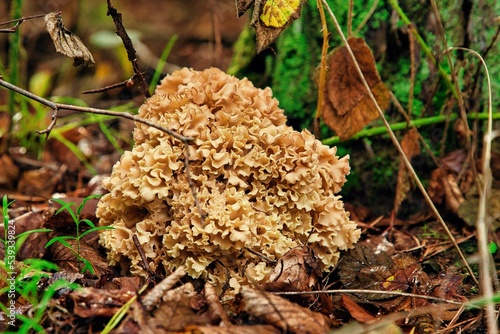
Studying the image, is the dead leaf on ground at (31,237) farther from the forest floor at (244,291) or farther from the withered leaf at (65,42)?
the withered leaf at (65,42)

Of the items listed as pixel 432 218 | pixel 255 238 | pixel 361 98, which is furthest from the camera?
pixel 432 218

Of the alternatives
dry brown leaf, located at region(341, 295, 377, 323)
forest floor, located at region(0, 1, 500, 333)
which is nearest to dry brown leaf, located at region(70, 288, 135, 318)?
forest floor, located at region(0, 1, 500, 333)

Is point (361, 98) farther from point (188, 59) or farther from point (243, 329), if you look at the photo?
point (188, 59)

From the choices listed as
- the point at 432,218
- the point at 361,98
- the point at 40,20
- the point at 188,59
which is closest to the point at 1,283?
the point at 361,98

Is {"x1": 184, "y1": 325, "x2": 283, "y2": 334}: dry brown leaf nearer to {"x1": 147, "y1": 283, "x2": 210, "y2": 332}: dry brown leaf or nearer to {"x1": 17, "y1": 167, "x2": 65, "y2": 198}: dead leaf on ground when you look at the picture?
{"x1": 147, "y1": 283, "x2": 210, "y2": 332}: dry brown leaf

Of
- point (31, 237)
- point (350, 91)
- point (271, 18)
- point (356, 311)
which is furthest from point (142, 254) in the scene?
point (350, 91)

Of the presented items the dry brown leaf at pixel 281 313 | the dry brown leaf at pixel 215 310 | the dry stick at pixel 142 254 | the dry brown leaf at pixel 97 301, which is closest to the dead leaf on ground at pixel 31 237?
the dry stick at pixel 142 254
